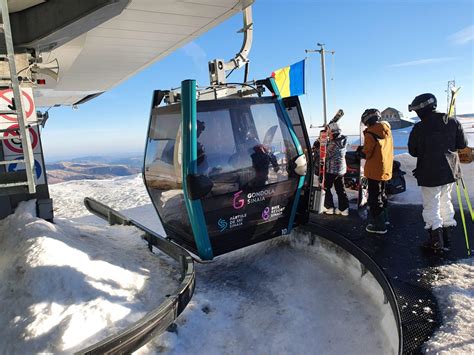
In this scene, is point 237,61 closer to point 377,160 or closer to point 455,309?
point 377,160

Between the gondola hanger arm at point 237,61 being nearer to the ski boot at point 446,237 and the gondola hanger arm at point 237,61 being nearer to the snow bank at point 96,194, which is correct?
the ski boot at point 446,237

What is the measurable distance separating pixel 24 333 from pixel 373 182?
417cm

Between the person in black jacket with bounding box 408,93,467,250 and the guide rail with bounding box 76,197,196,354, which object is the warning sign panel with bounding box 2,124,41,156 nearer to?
the guide rail with bounding box 76,197,196,354

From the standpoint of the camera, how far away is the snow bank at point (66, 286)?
2.69m

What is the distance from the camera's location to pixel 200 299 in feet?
12.1

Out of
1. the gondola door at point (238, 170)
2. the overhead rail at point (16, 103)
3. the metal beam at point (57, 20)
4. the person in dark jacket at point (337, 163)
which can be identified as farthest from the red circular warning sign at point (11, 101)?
the person in dark jacket at point (337, 163)

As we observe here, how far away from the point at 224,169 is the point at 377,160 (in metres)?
2.17

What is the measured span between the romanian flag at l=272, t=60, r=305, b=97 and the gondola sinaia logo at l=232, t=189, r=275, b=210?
17.2 feet

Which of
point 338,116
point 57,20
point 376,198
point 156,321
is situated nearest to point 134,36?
point 57,20

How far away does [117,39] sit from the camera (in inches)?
310

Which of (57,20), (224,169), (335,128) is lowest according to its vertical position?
(224,169)

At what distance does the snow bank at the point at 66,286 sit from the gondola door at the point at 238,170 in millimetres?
798

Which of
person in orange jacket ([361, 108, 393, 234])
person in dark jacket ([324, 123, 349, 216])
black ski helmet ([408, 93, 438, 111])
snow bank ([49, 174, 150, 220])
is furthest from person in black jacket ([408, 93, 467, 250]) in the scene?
snow bank ([49, 174, 150, 220])

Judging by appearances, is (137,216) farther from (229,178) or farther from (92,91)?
(92,91)
